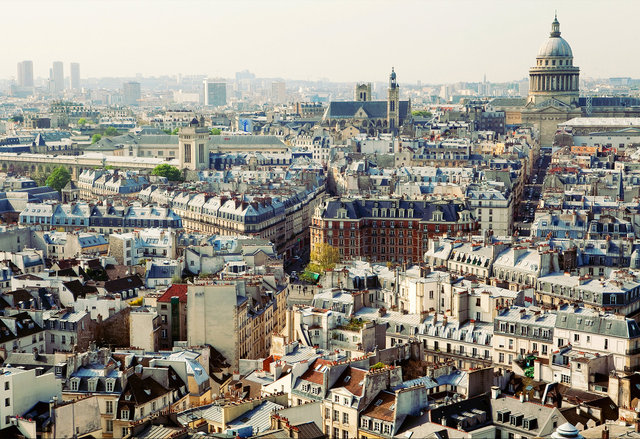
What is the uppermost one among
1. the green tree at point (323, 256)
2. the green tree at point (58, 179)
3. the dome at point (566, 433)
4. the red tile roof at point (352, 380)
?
the green tree at point (58, 179)

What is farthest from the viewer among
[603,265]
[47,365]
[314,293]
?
[603,265]

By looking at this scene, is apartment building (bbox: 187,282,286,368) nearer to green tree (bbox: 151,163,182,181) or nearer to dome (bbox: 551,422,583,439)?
dome (bbox: 551,422,583,439)

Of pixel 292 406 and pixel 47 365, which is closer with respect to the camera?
pixel 292 406

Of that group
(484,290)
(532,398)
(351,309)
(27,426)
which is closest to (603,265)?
(484,290)

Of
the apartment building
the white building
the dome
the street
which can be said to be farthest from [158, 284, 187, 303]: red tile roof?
the street

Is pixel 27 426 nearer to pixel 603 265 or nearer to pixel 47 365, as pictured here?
pixel 47 365

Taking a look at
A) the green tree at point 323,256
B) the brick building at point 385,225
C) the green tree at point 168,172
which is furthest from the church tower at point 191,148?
the green tree at point 323,256

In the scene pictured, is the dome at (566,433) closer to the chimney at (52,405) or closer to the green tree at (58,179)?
the chimney at (52,405)
